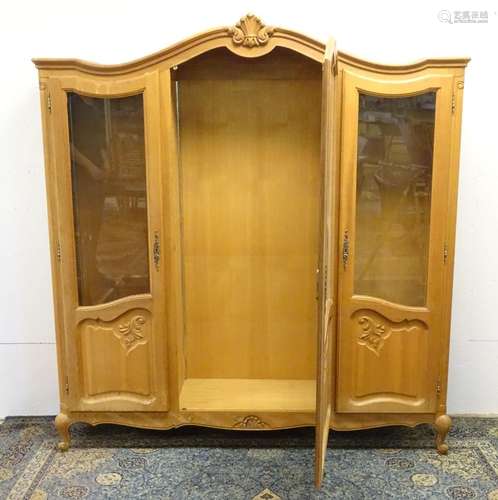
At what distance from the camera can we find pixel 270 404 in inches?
93.5

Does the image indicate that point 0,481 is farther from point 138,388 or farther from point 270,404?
point 270,404

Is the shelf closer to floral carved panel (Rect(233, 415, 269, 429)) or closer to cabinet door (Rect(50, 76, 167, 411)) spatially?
floral carved panel (Rect(233, 415, 269, 429))

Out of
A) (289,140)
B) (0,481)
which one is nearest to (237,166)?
(289,140)

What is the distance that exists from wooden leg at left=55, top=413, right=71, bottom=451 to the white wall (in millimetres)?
441

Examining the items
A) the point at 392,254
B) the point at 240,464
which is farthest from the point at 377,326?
the point at 240,464

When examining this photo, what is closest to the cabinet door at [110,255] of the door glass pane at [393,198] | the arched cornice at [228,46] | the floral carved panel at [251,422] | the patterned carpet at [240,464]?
the arched cornice at [228,46]

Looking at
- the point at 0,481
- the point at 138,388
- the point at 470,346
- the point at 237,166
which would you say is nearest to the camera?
the point at 0,481

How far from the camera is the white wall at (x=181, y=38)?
2.43 meters

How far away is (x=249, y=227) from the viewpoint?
2508mm

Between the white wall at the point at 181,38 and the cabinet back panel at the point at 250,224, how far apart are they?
338 mm

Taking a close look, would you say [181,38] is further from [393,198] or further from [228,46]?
[393,198]

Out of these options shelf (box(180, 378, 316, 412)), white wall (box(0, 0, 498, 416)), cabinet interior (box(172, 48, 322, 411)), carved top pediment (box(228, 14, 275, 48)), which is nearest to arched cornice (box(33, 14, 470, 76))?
carved top pediment (box(228, 14, 275, 48))

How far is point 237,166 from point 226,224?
0.29 meters

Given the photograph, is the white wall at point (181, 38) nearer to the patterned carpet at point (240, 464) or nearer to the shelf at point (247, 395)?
the patterned carpet at point (240, 464)
